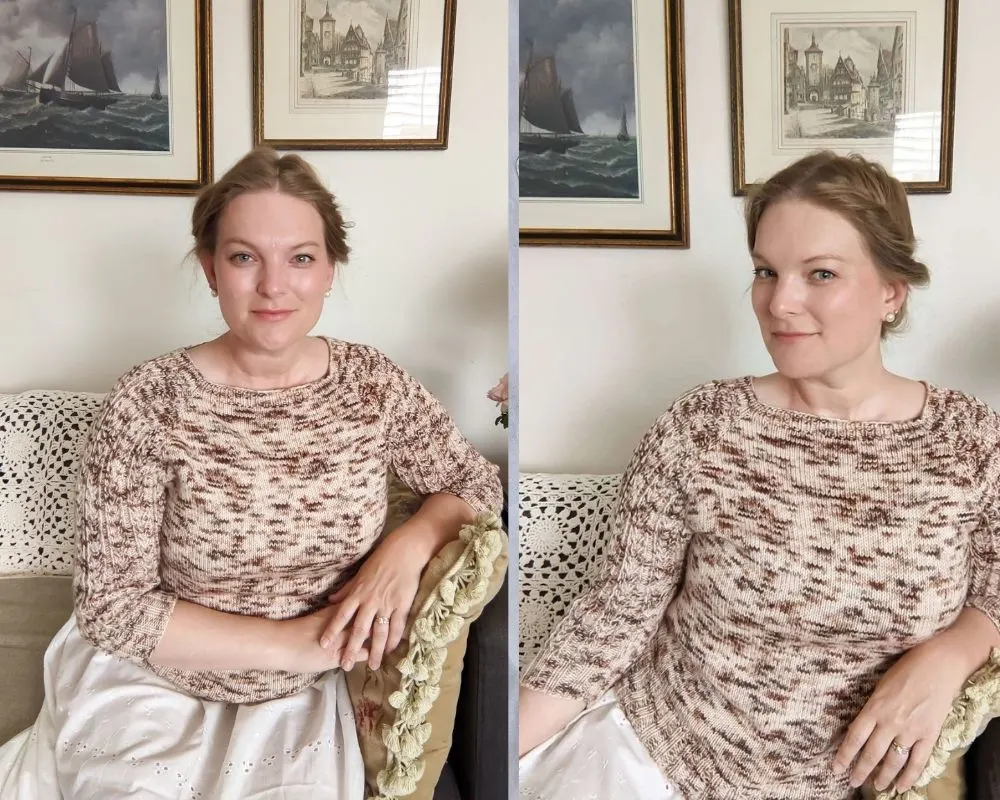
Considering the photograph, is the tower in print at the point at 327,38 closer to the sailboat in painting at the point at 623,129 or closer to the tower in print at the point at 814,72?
the sailboat in painting at the point at 623,129

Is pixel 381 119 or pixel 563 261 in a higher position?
pixel 381 119

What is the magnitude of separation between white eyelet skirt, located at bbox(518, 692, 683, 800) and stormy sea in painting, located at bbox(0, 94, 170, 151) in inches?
28.2

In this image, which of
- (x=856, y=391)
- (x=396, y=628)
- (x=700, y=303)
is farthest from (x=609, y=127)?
(x=396, y=628)

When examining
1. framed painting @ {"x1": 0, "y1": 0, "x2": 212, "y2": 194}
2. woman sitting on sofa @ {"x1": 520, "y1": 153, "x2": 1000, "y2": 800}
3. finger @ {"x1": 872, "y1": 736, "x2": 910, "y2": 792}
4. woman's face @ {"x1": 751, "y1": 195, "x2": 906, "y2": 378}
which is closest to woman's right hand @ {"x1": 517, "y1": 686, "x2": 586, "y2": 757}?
woman sitting on sofa @ {"x1": 520, "y1": 153, "x2": 1000, "y2": 800}

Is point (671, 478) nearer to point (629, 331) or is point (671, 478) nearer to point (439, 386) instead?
point (629, 331)

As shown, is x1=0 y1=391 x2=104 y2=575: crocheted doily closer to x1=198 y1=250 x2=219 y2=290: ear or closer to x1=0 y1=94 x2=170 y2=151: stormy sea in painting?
x1=198 y1=250 x2=219 y2=290: ear

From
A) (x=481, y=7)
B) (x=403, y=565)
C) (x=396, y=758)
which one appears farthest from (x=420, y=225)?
(x=396, y=758)

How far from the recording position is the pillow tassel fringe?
0.70 meters

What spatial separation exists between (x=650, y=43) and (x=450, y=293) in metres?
0.30

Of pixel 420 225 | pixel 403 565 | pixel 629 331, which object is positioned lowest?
pixel 403 565

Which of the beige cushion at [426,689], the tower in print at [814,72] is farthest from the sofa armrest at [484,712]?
the tower in print at [814,72]

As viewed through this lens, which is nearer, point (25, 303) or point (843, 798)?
point (843, 798)

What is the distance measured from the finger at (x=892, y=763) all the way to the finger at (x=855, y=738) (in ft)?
0.06

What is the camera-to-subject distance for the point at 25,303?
30.7 inches
